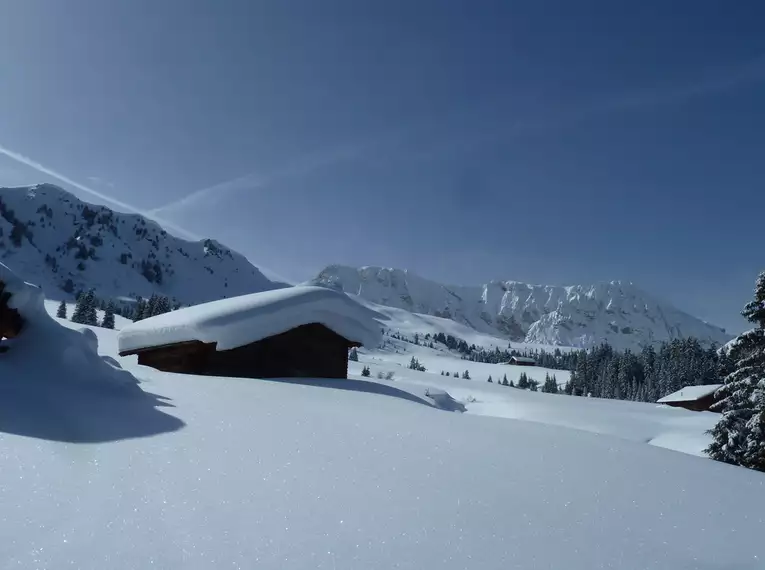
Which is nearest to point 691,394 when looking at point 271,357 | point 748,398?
point 748,398

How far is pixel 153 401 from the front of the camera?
4.85 metres

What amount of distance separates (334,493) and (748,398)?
21.0 meters

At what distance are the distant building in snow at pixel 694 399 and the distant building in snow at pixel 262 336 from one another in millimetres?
49352

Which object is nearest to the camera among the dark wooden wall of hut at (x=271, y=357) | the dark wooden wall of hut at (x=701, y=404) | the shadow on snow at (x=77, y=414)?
the shadow on snow at (x=77, y=414)

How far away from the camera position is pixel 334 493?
120 inches

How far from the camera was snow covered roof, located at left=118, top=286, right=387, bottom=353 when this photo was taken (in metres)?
9.51

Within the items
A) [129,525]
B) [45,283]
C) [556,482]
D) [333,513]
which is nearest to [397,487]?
[333,513]

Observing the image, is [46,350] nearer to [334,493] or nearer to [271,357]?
[334,493]

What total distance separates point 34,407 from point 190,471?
5.35ft

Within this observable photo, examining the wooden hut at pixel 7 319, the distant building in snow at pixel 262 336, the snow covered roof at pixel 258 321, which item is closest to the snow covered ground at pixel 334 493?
the wooden hut at pixel 7 319

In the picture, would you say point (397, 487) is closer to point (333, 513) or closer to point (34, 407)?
point (333, 513)

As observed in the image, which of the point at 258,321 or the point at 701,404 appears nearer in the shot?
the point at 258,321

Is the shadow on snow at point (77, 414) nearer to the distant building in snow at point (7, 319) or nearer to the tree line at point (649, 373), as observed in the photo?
the distant building in snow at point (7, 319)

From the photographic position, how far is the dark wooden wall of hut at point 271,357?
34.1 ft
